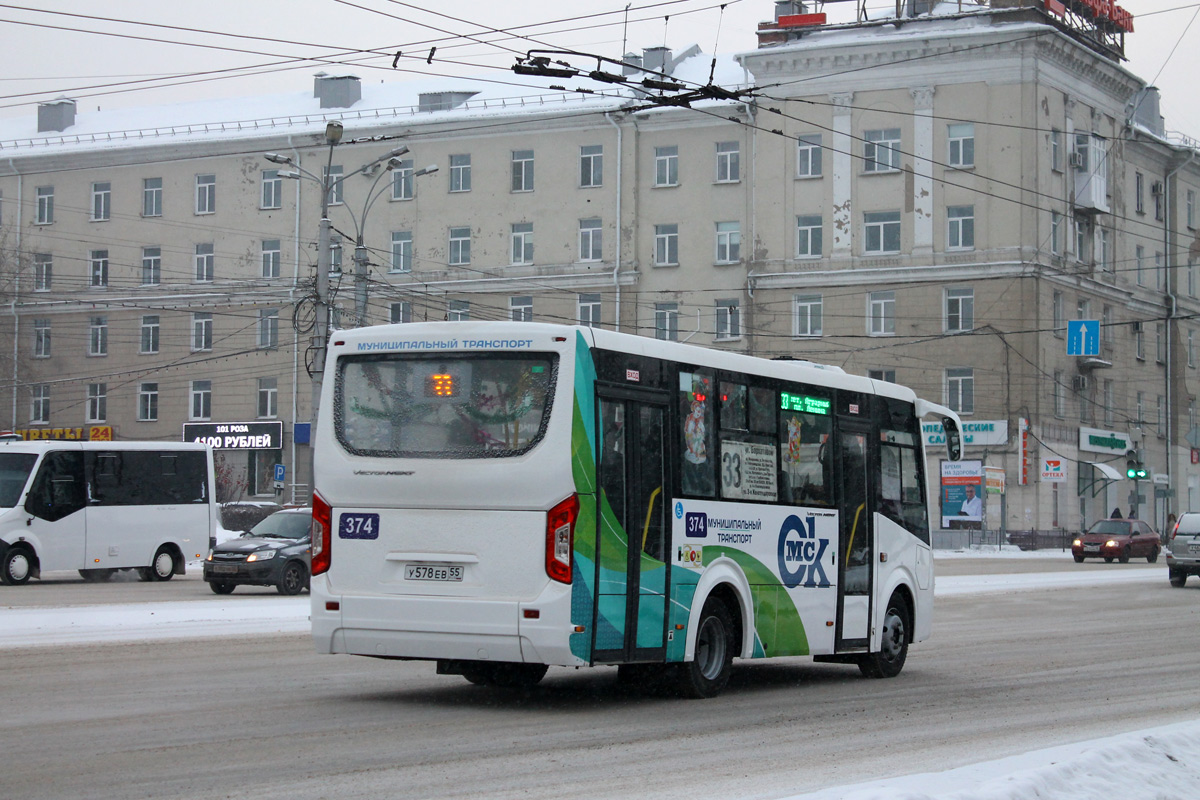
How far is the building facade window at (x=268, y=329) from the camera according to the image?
63.6 meters

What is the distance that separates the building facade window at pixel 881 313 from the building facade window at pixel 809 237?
8.43ft

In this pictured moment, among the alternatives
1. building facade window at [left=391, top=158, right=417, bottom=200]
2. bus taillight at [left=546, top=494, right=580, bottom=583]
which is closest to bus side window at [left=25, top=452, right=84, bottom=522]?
bus taillight at [left=546, top=494, right=580, bottom=583]

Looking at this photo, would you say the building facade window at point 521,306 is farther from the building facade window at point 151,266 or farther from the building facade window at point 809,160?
the building facade window at point 151,266

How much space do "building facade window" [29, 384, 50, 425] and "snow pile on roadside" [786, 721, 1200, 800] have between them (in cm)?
6333

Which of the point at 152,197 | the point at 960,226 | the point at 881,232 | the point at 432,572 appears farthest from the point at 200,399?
the point at 432,572

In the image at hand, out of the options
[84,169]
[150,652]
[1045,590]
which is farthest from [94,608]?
[84,169]

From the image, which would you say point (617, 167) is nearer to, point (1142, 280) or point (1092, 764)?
point (1142, 280)

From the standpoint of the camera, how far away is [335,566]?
1141 centimetres

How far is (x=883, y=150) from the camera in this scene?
56000 mm

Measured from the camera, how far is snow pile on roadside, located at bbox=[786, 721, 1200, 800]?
734 cm

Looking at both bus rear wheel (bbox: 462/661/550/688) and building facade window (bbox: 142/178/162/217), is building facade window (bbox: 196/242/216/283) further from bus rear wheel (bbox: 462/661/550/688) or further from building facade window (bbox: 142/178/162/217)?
bus rear wheel (bbox: 462/661/550/688)

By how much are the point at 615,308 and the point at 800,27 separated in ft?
40.3

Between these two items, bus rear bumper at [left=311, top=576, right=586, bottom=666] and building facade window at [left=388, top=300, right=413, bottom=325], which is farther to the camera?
building facade window at [left=388, top=300, right=413, bottom=325]

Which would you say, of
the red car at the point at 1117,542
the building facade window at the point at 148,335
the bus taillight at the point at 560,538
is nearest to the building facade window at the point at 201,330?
the building facade window at the point at 148,335
